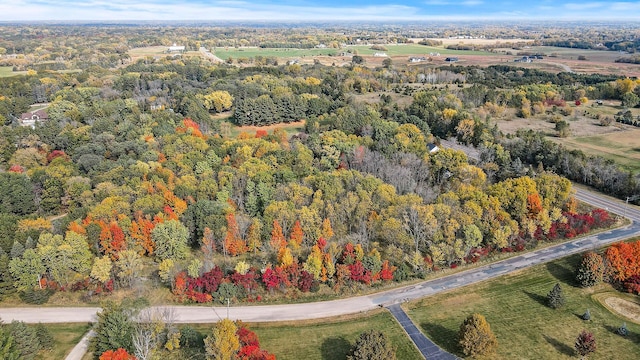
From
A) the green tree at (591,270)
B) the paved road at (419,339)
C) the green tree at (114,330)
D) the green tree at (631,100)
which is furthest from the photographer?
the green tree at (631,100)

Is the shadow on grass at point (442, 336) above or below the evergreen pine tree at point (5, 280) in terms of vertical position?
below

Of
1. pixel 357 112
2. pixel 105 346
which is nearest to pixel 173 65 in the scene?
pixel 357 112

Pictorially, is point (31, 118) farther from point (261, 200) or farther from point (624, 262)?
point (624, 262)

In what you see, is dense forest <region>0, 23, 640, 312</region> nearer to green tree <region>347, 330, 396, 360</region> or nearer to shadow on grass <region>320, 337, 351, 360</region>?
shadow on grass <region>320, 337, 351, 360</region>

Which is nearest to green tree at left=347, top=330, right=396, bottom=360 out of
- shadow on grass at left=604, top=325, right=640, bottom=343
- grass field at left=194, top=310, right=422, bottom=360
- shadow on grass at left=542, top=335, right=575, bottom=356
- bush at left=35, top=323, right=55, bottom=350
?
grass field at left=194, top=310, right=422, bottom=360

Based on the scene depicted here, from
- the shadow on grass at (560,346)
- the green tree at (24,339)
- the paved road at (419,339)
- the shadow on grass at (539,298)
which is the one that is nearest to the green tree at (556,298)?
the shadow on grass at (539,298)

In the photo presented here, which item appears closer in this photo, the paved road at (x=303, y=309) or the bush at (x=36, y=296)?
the paved road at (x=303, y=309)

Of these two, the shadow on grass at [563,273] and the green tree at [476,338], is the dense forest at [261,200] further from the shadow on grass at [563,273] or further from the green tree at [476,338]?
the green tree at [476,338]

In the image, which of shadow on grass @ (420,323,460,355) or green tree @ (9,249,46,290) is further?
green tree @ (9,249,46,290)
